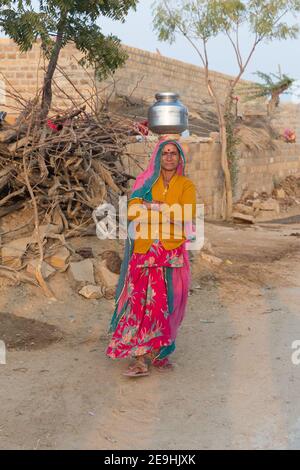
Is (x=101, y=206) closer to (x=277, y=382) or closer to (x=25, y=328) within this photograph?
(x=25, y=328)

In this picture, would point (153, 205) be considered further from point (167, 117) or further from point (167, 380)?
point (167, 117)

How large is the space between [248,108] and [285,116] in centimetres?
139

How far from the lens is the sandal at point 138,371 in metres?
4.32

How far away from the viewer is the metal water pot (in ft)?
18.0

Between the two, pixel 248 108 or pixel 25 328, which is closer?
pixel 25 328

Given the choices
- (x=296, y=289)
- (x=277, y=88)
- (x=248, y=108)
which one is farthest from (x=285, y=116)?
(x=296, y=289)

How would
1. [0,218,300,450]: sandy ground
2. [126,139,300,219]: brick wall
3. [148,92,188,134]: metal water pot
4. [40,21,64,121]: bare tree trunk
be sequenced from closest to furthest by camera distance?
[0,218,300,450]: sandy ground
[148,92,188,134]: metal water pot
[40,21,64,121]: bare tree trunk
[126,139,300,219]: brick wall

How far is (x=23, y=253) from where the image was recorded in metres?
6.29

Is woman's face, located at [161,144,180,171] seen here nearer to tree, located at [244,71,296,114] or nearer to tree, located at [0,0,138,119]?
tree, located at [0,0,138,119]

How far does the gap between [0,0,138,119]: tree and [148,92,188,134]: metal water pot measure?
1704mm

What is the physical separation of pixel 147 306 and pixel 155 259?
0.32 m

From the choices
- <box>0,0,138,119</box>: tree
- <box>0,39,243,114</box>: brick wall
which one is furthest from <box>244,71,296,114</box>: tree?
<box>0,0,138,119</box>: tree

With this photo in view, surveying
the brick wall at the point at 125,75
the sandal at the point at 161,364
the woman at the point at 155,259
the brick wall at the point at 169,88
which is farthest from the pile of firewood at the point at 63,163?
the brick wall at the point at 125,75
